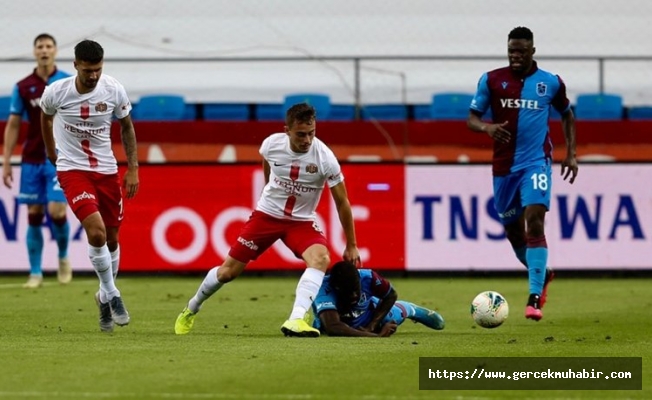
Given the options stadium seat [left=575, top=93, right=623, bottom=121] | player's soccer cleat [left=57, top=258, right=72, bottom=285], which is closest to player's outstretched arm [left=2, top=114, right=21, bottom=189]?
player's soccer cleat [left=57, top=258, right=72, bottom=285]

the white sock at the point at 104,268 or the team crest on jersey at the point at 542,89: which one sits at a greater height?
the team crest on jersey at the point at 542,89

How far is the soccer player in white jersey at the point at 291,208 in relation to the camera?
30.9 feet

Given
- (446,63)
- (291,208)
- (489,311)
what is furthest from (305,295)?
(446,63)

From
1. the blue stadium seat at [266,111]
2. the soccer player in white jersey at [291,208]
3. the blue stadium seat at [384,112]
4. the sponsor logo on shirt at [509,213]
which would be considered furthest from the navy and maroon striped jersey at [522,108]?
the blue stadium seat at [266,111]

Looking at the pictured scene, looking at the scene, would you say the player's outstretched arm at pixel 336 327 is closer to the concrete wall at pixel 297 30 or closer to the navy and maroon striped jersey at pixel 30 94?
the navy and maroon striped jersey at pixel 30 94

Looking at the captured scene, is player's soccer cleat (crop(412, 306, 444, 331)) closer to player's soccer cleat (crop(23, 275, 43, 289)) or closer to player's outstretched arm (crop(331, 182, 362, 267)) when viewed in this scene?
player's outstretched arm (crop(331, 182, 362, 267))

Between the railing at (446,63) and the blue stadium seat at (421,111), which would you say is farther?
the railing at (446,63)

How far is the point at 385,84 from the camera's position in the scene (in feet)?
61.6

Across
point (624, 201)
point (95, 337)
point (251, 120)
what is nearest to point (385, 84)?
point (251, 120)

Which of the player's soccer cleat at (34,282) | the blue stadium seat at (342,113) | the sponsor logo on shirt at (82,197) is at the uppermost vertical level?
the blue stadium seat at (342,113)

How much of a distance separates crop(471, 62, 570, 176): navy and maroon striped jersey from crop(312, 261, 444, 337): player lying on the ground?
6.07 ft

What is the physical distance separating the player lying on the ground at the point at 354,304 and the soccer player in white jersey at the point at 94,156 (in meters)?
1.41

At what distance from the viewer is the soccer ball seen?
31.8 feet

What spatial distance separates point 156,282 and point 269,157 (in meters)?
6.11
